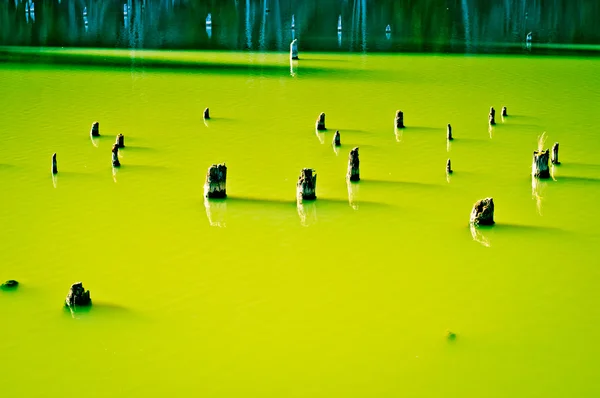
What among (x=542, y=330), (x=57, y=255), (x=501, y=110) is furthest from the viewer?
(x=501, y=110)

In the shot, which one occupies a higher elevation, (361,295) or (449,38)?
(449,38)

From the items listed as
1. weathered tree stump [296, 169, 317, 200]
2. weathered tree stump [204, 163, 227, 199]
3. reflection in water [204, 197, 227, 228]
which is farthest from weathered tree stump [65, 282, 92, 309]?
weathered tree stump [296, 169, 317, 200]

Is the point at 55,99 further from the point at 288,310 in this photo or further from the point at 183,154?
the point at 288,310

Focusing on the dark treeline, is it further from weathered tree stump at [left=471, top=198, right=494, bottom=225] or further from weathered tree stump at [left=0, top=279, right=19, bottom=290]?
weathered tree stump at [left=0, top=279, right=19, bottom=290]

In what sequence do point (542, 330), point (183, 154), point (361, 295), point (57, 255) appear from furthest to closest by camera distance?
point (183, 154), point (57, 255), point (361, 295), point (542, 330)

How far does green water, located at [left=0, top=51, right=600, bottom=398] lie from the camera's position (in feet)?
27.6

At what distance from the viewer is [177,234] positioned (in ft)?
39.2

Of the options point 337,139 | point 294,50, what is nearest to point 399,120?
point 337,139

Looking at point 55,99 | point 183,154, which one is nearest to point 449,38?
point 55,99

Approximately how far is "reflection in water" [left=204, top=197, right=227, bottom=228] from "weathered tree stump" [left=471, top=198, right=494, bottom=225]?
11.0ft

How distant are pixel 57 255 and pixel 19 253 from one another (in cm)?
47

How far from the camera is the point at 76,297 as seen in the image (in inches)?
371

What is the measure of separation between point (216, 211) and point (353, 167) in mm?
2506

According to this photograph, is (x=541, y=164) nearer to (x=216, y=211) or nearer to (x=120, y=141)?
(x=216, y=211)
